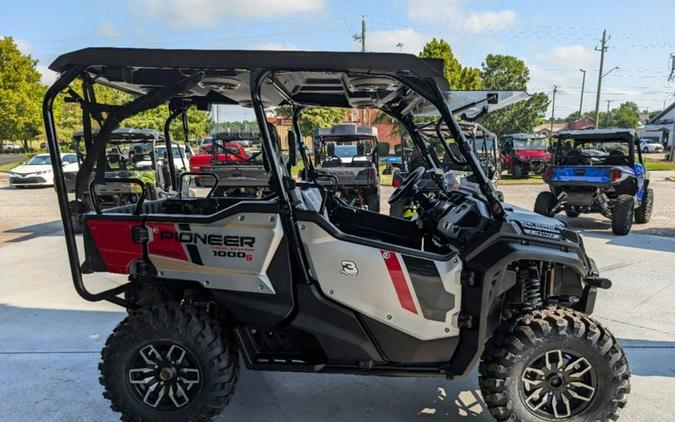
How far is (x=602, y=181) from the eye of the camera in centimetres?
871

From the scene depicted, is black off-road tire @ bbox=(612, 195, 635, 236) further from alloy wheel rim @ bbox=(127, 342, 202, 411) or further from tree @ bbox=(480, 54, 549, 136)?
tree @ bbox=(480, 54, 549, 136)

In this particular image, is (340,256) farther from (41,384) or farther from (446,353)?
(41,384)

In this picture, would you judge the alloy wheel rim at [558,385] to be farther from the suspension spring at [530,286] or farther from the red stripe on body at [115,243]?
the red stripe on body at [115,243]

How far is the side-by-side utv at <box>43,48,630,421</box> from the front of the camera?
259cm

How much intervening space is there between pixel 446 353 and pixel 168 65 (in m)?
2.10

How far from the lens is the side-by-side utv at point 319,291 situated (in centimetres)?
259

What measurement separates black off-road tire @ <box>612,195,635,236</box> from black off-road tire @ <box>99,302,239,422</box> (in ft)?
25.1

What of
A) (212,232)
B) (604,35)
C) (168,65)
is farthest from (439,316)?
(604,35)

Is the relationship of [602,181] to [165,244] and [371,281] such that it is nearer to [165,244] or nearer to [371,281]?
[371,281]

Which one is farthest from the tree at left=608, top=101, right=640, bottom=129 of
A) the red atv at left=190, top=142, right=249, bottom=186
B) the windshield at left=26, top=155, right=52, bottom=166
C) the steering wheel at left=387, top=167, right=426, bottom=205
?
the steering wheel at left=387, top=167, right=426, bottom=205

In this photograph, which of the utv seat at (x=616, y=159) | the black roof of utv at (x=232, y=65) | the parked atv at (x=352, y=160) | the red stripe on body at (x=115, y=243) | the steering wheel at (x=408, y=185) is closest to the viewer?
the black roof of utv at (x=232, y=65)

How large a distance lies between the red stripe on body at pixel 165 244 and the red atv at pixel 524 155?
19.9 metres

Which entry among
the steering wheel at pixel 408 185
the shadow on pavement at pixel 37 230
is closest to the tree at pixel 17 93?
the shadow on pavement at pixel 37 230

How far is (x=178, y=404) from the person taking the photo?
275 centimetres
